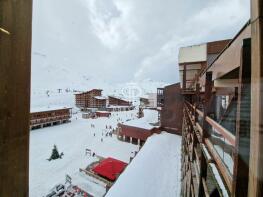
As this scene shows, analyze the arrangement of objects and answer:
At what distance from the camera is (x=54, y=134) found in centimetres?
2219

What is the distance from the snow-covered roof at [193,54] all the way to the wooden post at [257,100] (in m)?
8.26

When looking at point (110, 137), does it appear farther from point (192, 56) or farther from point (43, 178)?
point (192, 56)

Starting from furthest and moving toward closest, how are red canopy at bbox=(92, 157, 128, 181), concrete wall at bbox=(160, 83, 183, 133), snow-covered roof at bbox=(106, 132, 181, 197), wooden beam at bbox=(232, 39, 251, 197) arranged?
concrete wall at bbox=(160, 83, 183, 133), red canopy at bbox=(92, 157, 128, 181), snow-covered roof at bbox=(106, 132, 181, 197), wooden beam at bbox=(232, 39, 251, 197)

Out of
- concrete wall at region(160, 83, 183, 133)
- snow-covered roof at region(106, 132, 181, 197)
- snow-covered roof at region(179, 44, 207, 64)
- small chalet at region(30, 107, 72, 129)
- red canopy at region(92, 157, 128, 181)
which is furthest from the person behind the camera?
small chalet at region(30, 107, 72, 129)

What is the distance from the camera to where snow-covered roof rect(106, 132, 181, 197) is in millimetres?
5770

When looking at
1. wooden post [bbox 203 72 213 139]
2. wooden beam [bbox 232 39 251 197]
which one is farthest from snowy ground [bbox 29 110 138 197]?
wooden beam [bbox 232 39 251 197]

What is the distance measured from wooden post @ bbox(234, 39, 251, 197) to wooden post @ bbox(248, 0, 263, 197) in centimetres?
10

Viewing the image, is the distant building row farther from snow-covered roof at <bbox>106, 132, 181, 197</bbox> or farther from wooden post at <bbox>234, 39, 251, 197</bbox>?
wooden post at <bbox>234, 39, 251, 197</bbox>

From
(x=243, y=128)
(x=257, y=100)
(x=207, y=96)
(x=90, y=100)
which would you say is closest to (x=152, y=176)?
(x=207, y=96)

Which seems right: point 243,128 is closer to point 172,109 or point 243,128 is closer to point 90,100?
point 172,109

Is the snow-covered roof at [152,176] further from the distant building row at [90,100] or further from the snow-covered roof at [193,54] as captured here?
the distant building row at [90,100]

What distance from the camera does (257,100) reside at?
57 centimetres

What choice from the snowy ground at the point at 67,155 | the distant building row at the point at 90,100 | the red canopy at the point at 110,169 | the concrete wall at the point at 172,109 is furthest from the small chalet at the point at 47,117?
the concrete wall at the point at 172,109

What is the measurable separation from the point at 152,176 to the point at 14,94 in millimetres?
7243
